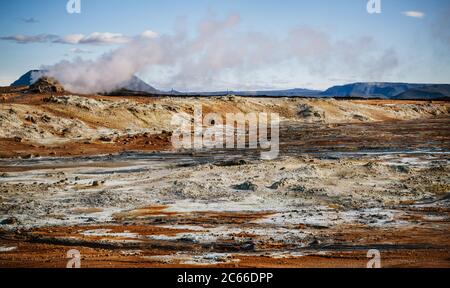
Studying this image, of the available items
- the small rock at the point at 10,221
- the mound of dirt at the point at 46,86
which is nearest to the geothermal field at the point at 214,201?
the small rock at the point at 10,221

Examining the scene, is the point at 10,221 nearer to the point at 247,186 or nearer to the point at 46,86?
the point at 247,186

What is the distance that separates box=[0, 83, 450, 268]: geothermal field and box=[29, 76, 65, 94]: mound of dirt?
445 inches

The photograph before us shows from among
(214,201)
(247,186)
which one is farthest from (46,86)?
(214,201)

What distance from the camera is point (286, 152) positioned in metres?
28.4

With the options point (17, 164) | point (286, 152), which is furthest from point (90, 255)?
point (286, 152)

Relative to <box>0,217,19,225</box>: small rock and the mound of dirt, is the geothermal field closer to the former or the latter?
<box>0,217,19,225</box>: small rock

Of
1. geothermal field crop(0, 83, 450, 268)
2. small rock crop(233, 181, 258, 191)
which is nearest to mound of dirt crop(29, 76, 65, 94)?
geothermal field crop(0, 83, 450, 268)

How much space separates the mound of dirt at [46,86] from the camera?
46656 millimetres

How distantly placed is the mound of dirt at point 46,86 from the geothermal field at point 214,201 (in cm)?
1130

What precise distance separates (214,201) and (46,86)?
33.9 meters

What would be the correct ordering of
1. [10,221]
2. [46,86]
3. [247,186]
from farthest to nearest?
[46,86] → [247,186] → [10,221]

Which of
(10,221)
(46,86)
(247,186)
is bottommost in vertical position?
(10,221)

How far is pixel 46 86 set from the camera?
47.0 m
